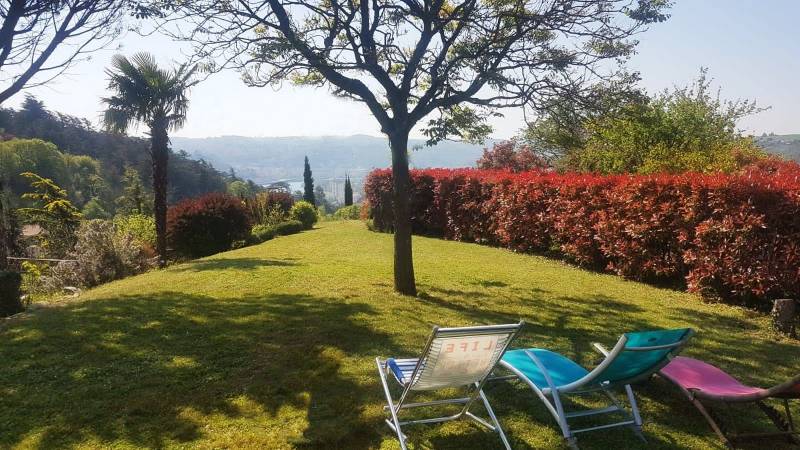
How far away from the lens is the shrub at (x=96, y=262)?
11.7 m

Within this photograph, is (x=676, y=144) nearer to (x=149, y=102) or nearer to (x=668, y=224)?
(x=668, y=224)

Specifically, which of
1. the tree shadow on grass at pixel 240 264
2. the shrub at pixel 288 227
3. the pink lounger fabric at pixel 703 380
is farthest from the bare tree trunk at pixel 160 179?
the pink lounger fabric at pixel 703 380

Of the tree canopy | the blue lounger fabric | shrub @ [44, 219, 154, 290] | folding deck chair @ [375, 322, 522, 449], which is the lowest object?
shrub @ [44, 219, 154, 290]

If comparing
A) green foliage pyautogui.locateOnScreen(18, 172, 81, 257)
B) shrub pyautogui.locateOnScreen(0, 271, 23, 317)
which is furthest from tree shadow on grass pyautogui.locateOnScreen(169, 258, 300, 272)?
green foliage pyautogui.locateOnScreen(18, 172, 81, 257)

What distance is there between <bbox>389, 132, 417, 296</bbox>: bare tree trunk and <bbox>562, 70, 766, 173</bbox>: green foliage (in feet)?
21.0

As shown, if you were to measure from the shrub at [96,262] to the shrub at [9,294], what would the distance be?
4060 mm

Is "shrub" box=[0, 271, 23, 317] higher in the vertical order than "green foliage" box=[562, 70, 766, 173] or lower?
lower

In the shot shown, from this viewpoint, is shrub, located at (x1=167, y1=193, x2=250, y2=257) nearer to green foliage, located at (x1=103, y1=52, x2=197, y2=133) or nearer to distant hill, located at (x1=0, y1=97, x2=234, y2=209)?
green foliage, located at (x1=103, y1=52, x2=197, y2=133)

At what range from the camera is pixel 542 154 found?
25109mm

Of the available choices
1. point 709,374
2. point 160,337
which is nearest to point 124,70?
point 160,337

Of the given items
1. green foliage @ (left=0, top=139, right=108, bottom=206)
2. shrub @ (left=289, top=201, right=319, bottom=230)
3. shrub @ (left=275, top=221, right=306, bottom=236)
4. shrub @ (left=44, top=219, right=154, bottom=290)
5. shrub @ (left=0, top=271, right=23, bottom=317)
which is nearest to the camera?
shrub @ (left=0, top=271, right=23, bottom=317)

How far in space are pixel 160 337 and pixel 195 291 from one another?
266 cm

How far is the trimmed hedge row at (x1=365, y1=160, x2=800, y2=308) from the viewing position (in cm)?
738

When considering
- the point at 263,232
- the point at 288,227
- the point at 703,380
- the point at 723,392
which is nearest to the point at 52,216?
the point at 263,232
